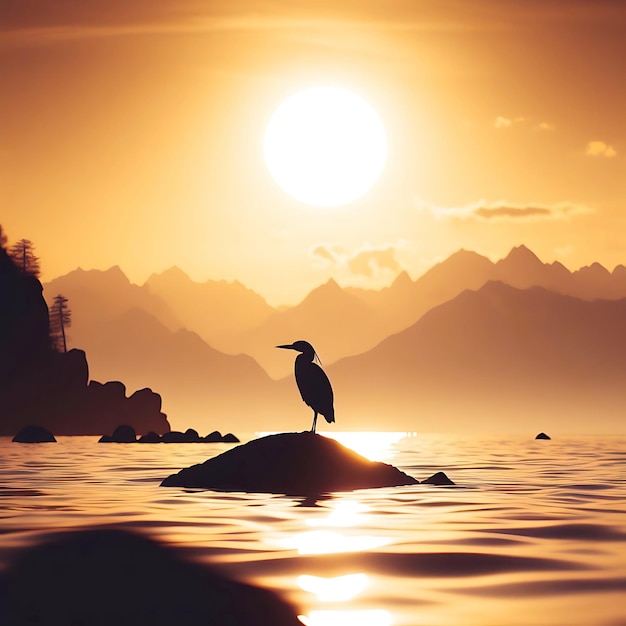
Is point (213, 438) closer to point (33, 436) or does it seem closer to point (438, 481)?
point (33, 436)

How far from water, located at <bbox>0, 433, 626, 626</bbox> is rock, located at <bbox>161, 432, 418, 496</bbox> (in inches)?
35.9

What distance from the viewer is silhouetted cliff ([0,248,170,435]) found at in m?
103

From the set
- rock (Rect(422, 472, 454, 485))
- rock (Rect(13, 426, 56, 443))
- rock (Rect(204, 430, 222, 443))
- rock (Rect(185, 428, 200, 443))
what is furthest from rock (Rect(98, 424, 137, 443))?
rock (Rect(422, 472, 454, 485))

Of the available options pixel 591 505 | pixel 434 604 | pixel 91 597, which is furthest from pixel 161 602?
pixel 591 505

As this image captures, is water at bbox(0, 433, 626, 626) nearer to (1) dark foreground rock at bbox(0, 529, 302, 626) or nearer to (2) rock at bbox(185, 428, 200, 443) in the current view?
(1) dark foreground rock at bbox(0, 529, 302, 626)

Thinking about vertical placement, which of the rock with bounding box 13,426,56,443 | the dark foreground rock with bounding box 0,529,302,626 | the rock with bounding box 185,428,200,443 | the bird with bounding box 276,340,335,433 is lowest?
the dark foreground rock with bounding box 0,529,302,626

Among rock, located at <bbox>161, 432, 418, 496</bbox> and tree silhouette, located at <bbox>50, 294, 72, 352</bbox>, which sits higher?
tree silhouette, located at <bbox>50, 294, 72, 352</bbox>

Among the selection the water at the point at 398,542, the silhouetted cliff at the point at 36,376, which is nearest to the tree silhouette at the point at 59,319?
the silhouetted cliff at the point at 36,376

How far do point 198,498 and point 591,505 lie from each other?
820 centimetres

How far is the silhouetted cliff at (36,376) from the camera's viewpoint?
103 meters

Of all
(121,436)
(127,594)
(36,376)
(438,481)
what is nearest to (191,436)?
(121,436)

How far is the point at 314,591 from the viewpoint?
946 centimetres

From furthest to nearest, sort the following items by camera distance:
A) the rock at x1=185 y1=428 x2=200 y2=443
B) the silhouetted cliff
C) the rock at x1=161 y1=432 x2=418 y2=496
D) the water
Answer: the silhouetted cliff, the rock at x1=185 y1=428 x2=200 y2=443, the rock at x1=161 y1=432 x2=418 y2=496, the water

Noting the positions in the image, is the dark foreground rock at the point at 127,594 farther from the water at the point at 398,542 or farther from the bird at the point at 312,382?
the bird at the point at 312,382
